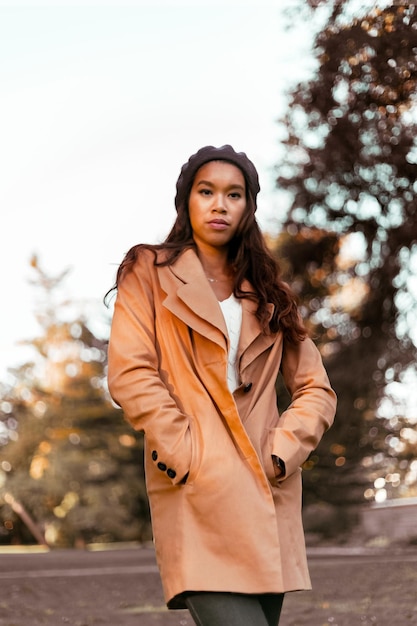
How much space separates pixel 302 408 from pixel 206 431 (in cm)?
41

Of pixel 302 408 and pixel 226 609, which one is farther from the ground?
pixel 302 408

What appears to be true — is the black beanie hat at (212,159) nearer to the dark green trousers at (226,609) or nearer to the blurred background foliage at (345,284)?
the dark green trousers at (226,609)

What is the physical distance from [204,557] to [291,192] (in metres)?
16.2

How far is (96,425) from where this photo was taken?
23.8 m

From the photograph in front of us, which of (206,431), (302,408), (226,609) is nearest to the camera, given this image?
(226,609)

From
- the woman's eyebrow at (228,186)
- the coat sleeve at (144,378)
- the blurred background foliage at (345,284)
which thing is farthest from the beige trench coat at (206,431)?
the blurred background foliage at (345,284)

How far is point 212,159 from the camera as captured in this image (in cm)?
340

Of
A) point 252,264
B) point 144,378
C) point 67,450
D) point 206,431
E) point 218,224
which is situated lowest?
point 67,450

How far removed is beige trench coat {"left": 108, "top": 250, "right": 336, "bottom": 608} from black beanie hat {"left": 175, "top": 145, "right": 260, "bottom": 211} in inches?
9.2

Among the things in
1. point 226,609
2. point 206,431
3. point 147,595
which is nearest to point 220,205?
point 206,431

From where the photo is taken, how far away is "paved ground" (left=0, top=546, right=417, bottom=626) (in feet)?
27.9

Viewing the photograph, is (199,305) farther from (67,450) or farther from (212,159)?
(67,450)

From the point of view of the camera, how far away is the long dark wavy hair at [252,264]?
3.35 metres

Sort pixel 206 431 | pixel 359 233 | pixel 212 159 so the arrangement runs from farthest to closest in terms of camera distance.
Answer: pixel 359 233 → pixel 212 159 → pixel 206 431
